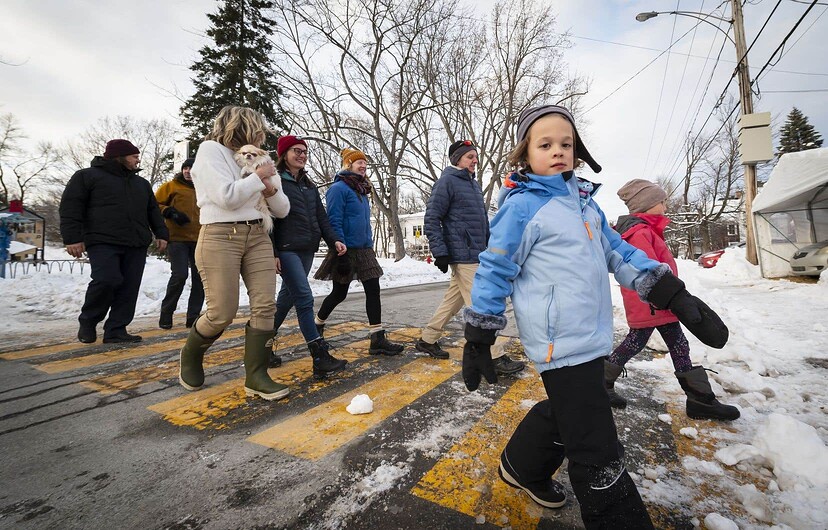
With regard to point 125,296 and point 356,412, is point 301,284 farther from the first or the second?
point 125,296

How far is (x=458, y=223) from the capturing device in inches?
134

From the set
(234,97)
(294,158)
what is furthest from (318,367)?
(234,97)

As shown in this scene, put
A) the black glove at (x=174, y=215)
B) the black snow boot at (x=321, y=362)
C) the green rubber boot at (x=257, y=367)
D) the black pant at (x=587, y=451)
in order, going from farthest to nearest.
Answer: the black glove at (x=174, y=215), the black snow boot at (x=321, y=362), the green rubber boot at (x=257, y=367), the black pant at (x=587, y=451)

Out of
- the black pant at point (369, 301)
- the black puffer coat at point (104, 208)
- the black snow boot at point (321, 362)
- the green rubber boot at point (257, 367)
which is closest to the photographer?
the green rubber boot at point (257, 367)

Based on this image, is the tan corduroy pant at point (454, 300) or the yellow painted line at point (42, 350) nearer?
the tan corduroy pant at point (454, 300)

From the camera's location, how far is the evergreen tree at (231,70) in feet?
50.4

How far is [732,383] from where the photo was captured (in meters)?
2.69

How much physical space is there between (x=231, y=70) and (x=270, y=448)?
17670 mm

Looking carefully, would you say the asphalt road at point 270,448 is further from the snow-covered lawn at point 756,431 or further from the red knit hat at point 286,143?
the red knit hat at point 286,143

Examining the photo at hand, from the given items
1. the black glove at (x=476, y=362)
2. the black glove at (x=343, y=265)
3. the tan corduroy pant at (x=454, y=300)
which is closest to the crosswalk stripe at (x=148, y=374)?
the black glove at (x=343, y=265)

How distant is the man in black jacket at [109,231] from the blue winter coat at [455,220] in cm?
353

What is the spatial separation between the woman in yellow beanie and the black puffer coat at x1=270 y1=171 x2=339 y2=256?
0.78 feet

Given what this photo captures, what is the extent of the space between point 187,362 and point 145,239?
2550 millimetres

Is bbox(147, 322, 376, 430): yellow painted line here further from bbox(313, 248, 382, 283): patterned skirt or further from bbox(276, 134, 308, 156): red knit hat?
bbox(276, 134, 308, 156): red knit hat
